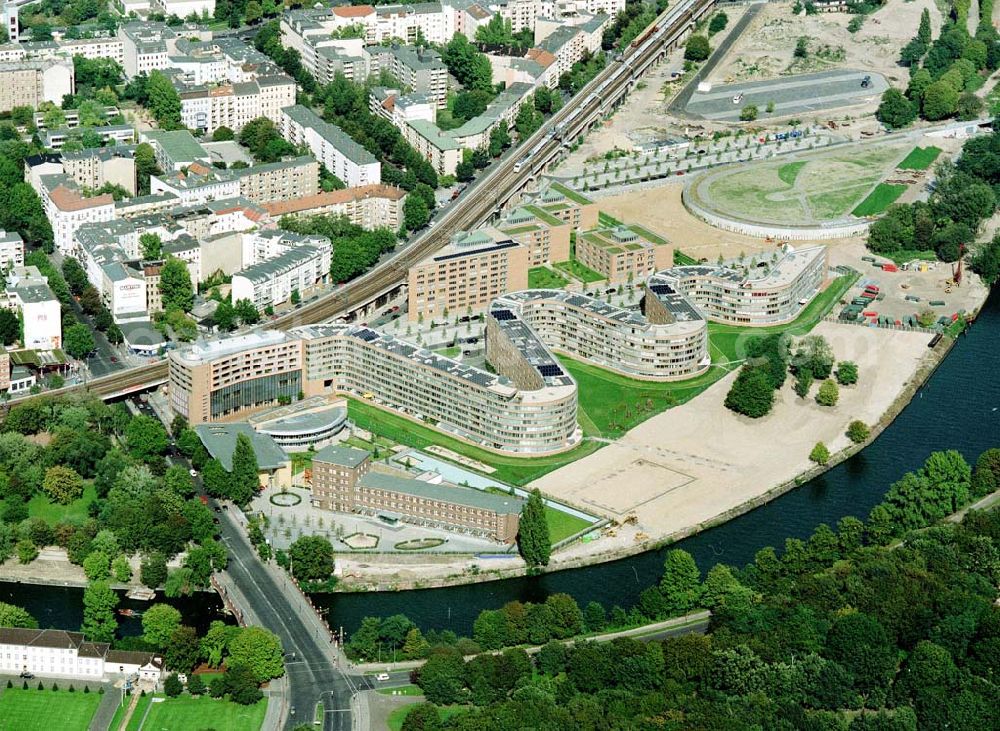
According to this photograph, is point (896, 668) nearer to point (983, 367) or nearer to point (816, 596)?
point (816, 596)

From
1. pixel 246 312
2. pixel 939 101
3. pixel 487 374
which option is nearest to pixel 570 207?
pixel 246 312

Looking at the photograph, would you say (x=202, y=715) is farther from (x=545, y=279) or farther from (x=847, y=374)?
(x=545, y=279)

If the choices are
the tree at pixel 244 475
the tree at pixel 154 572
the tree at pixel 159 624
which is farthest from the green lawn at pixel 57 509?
the tree at pixel 159 624

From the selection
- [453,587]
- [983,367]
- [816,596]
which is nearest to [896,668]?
[816,596]

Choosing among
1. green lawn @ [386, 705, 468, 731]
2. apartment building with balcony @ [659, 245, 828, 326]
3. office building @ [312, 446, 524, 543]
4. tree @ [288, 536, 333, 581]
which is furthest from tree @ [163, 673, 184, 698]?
apartment building with balcony @ [659, 245, 828, 326]

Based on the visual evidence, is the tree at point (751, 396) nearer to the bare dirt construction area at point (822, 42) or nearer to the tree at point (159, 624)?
the tree at point (159, 624)

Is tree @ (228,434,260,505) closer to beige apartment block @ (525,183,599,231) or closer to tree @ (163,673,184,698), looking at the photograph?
tree @ (163,673,184,698)
